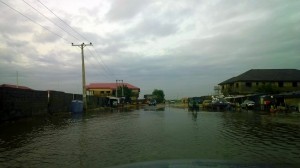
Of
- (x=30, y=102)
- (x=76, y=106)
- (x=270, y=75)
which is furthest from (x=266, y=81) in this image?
(x=30, y=102)

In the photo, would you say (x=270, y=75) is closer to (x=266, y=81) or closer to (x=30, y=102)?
(x=266, y=81)

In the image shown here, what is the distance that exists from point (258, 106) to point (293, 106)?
10.9 m

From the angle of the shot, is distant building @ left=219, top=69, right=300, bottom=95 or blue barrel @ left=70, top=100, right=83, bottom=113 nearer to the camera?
blue barrel @ left=70, top=100, right=83, bottom=113

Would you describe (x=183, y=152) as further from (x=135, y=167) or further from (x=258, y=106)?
(x=258, y=106)

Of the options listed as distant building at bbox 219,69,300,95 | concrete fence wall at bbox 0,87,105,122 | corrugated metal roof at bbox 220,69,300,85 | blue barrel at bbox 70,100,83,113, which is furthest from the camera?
corrugated metal roof at bbox 220,69,300,85

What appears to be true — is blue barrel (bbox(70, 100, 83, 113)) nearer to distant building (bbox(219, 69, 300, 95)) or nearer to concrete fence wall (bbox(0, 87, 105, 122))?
concrete fence wall (bbox(0, 87, 105, 122))

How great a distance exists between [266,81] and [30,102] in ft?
180

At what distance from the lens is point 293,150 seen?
11570 mm

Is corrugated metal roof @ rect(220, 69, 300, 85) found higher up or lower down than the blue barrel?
higher up

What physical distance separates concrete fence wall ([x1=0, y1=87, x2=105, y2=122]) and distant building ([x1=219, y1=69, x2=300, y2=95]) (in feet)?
132

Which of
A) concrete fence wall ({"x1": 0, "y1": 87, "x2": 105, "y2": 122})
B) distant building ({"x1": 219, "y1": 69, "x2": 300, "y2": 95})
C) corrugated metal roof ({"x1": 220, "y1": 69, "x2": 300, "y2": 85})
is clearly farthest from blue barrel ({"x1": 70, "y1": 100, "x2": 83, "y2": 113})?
corrugated metal roof ({"x1": 220, "y1": 69, "x2": 300, "y2": 85})

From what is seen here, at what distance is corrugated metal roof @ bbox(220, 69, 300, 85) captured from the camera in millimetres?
73562

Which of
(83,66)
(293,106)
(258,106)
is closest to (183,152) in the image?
(293,106)

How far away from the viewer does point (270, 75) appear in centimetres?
7544
